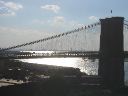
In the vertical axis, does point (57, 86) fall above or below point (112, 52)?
below

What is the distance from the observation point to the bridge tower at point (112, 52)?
64.9m

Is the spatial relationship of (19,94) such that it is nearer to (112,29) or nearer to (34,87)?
(34,87)

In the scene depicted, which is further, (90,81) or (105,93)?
(90,81)

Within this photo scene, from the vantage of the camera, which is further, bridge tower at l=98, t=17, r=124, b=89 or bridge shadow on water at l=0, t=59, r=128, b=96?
bridge tower at l=98, t=17, r=124, b=89

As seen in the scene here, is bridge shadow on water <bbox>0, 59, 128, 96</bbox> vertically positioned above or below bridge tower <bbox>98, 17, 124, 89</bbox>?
below

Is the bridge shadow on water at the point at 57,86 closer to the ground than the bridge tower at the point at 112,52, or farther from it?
closer to the ground

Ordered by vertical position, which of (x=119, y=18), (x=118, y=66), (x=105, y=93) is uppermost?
(x=119, y=18)

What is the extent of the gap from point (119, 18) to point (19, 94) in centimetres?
3472

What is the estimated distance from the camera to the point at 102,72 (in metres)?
67.2

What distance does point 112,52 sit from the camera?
6762cm

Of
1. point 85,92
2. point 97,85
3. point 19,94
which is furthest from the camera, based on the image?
point 97,85

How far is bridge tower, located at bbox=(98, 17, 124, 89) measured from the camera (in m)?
64.9

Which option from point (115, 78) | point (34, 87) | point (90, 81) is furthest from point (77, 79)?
point (34, 87)

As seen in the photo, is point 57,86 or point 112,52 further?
point 112,52
